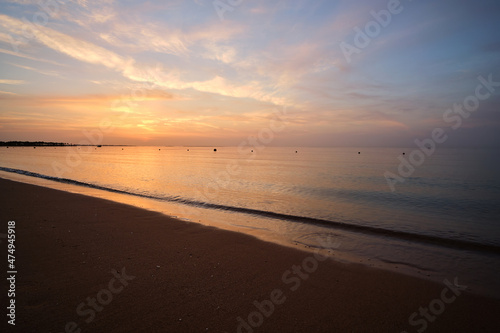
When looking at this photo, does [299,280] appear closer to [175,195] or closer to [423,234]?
[423,234]

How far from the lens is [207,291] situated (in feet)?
19.1

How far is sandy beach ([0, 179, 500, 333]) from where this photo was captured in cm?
483

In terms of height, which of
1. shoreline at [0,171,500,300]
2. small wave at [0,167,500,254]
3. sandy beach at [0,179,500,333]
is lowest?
small wave at [0,167,500,254]

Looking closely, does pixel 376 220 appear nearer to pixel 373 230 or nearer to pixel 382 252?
pixel 373 230

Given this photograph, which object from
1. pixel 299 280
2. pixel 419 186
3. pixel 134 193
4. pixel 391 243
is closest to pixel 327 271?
pixel 299 280

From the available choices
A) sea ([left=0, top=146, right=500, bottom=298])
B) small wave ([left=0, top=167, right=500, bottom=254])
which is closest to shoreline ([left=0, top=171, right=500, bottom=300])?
sea ([left=0, top=146, right=500, bottom=298])

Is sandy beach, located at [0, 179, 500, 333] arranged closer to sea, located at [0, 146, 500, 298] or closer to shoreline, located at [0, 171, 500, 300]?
shoreline, located at [0, 171, 500, 300]

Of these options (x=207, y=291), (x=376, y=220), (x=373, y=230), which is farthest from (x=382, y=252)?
(x=207, y=291)

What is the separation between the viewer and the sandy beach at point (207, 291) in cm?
483

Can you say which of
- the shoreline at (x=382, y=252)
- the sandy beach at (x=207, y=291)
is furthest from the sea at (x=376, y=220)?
the sandy beach at (x=207, y=291)

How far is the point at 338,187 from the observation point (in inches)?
1110

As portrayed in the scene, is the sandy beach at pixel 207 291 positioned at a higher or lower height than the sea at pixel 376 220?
higher

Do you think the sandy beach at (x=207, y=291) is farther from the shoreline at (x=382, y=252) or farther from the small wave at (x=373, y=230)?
the small wave at (x=373, y=230)

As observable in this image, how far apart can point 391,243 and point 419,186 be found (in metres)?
21.0
